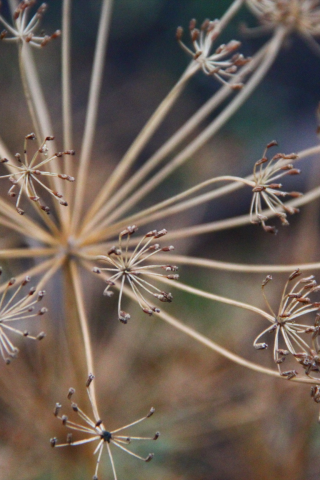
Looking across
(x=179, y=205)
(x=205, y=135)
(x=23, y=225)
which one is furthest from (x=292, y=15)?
(x=23, y=225)

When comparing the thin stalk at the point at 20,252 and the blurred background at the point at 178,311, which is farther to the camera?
the blurred background at the point at 178,311

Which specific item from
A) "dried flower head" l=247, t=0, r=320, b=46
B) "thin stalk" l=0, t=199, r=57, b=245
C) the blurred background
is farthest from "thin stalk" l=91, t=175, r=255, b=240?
"dried flower head" l=247, t=0, r=320, b=46

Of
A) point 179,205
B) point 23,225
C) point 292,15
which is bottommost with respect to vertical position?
point 23,225

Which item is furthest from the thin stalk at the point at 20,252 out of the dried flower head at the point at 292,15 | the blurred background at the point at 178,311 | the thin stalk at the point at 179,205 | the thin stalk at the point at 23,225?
the dried flower head at the point at 292,15

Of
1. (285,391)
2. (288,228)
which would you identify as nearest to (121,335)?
(285,391)

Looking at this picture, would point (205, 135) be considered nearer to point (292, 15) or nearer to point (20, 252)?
point (292, 15)

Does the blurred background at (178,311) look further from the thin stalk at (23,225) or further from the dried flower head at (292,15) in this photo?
the thin stalk at (23,225)
